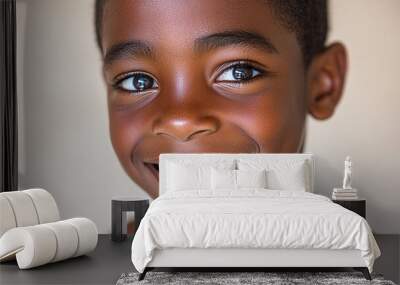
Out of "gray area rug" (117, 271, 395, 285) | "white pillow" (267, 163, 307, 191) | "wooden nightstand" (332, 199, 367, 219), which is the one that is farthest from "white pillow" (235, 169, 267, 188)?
"gray area rug" (117, 271, 395, 285)

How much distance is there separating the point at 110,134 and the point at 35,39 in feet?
4.28

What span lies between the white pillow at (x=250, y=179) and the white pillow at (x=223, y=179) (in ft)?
0.15

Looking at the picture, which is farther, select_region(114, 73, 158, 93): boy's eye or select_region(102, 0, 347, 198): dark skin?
select_region(114, 73, 158, 93): boy's eye

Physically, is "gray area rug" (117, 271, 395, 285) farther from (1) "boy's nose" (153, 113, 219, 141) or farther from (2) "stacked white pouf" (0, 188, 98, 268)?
(1) "boy's nose" (153, 113, 219, 141)

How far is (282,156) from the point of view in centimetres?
670

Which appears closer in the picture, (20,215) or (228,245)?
(228,245)

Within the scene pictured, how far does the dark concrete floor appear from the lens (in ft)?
15.9

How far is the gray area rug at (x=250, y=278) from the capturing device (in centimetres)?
466

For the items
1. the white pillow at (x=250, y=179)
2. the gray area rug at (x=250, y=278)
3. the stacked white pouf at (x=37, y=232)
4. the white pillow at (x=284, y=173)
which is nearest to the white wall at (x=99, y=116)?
the white pillow at (x=284, y=173)

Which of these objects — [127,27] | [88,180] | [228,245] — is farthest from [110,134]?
[228,245]

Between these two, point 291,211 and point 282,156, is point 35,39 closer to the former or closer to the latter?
point 282,156

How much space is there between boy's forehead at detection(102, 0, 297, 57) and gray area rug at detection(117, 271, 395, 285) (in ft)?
8.77

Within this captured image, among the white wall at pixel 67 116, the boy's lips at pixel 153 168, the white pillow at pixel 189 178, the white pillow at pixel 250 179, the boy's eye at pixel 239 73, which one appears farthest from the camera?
the white wall at pixel 67 116

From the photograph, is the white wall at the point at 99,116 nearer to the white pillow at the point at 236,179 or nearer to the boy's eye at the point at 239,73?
the boy's eye at the point at 239,73
